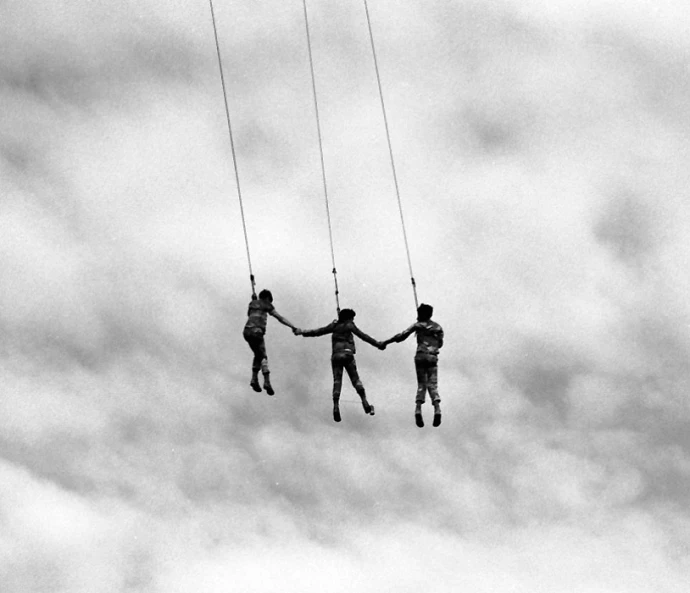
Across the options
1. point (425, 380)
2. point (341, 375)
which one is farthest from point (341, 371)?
point (425, 380)

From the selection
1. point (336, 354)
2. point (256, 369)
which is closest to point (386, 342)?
point (336, 354)

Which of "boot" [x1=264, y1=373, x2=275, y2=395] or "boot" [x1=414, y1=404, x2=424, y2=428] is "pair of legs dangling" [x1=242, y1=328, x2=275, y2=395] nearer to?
"boot" [x1=264, y1=373, x2=275, y2=395]

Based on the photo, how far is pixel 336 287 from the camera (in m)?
31.4

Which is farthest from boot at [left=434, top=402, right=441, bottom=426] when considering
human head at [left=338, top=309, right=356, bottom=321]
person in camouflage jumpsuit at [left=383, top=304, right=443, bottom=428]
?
human head at [left=338, top=309, right=356, bottom=321]

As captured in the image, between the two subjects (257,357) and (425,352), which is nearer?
(425,352)

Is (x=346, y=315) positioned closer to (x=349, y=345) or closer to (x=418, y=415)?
(x=349, y=345)

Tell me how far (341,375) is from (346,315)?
1.56 meters

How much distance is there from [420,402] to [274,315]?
4496 millimetres

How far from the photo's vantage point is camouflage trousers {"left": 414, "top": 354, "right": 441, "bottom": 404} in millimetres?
30609

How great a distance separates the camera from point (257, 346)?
104ft

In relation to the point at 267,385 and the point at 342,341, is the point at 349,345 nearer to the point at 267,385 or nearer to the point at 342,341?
the point at 342,341

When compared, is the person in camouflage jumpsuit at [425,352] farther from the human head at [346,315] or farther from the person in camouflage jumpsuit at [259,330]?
the person in camouflage jumpsuit at [259,330]

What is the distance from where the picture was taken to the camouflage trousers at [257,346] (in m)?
31.7

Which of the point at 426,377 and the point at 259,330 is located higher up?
the point at 259,330
